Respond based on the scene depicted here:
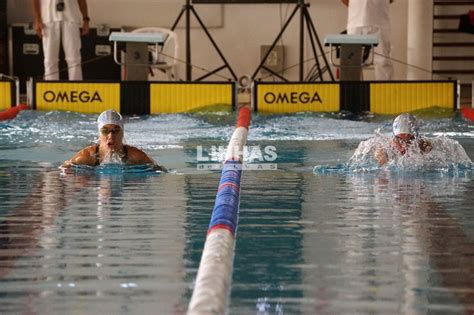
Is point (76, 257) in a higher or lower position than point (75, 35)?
lower

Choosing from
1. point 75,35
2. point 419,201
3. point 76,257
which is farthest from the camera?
point 75,35

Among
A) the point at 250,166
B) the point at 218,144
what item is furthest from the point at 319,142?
the point at 250,166

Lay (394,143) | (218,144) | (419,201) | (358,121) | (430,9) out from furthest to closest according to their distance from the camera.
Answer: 1. (430,9)
2. (358,121)
3. (218,144)
4. (394,143)
5. (419,201)

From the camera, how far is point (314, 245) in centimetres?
452

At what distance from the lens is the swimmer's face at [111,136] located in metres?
7.38

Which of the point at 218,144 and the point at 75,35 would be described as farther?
the point at 75,35

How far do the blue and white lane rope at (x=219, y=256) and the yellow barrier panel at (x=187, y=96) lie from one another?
6340 mm

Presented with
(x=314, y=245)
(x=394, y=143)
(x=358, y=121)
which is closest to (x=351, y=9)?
(x=358, y=121)

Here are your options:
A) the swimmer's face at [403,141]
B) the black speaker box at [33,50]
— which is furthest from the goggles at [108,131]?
the black speaker box at [33,50]

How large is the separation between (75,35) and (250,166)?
5.91 m

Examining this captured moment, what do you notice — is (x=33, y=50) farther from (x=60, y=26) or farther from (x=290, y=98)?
(x=290, y=98)

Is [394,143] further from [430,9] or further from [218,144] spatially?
[430,9]

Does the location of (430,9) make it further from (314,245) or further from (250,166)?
(314,245)
